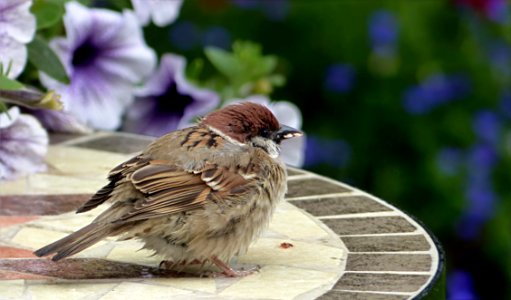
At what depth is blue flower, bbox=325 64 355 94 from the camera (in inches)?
248

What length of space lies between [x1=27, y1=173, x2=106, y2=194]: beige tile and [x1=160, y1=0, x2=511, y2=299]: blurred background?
210 centimetres

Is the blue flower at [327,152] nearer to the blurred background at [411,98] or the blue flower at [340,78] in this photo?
the blurred background at [411,98]

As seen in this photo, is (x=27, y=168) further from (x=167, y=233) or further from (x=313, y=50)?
(x=313, y=50)

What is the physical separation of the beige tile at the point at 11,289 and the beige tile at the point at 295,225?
78 centimetres

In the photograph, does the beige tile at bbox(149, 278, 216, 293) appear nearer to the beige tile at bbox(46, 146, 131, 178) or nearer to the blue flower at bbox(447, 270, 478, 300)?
the beige tile at bbox(46, 146, 131, 178)

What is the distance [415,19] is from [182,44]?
1.21 meters

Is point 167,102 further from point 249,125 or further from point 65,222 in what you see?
point 249,125

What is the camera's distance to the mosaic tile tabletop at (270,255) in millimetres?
3018

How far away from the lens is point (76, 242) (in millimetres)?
3033

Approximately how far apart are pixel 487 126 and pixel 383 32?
2.32ft

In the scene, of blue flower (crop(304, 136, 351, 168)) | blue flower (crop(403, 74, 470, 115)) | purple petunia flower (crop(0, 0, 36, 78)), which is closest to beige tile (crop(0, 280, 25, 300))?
purple petunia flower (crop(0, 0, 36, 78))

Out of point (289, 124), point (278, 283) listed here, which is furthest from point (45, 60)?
point (278, 283)

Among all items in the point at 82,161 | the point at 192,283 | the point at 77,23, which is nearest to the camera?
the point at 192,283

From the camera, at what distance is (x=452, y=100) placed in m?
6.23
